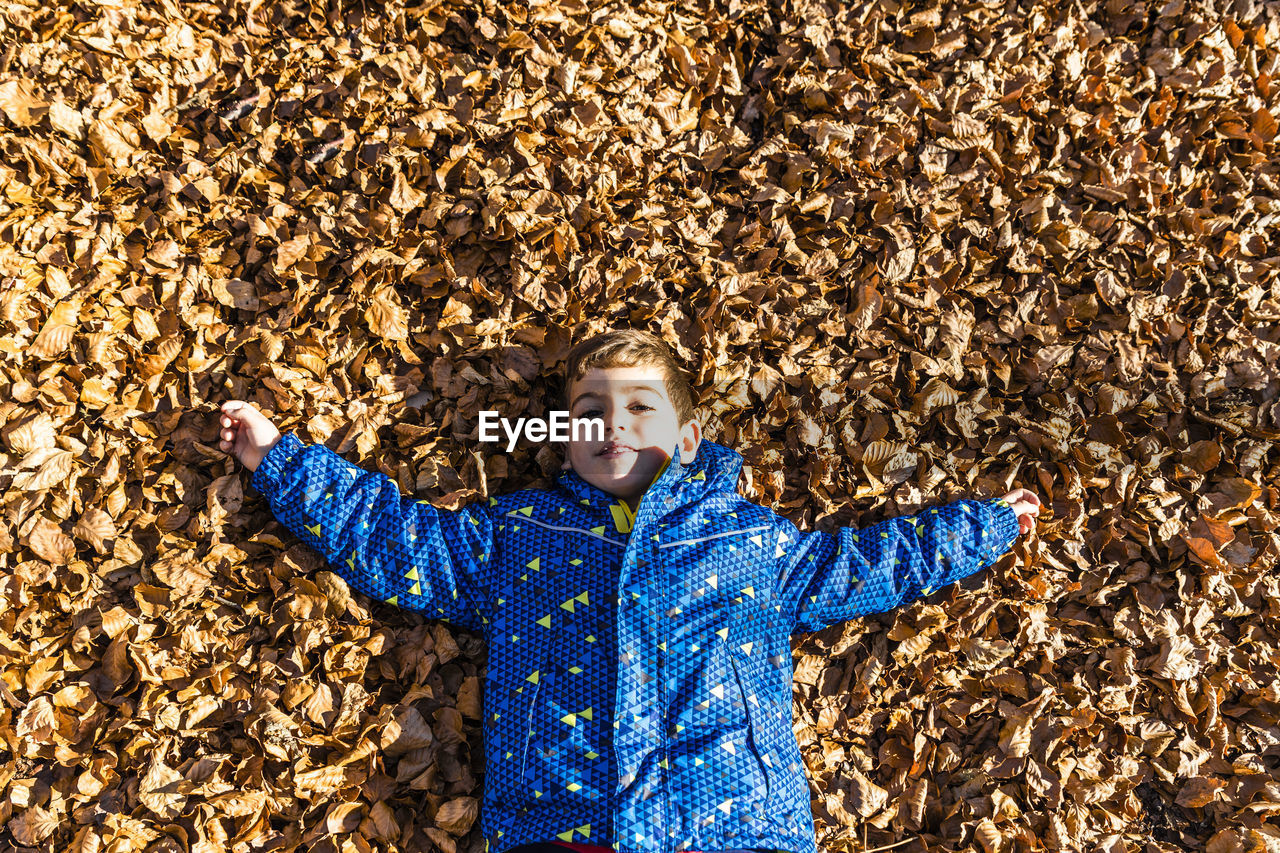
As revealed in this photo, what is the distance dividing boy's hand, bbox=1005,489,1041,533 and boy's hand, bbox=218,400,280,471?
250cm

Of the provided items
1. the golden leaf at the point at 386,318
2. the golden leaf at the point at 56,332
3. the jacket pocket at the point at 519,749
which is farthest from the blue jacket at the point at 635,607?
the golden leaf at the point at 56,332

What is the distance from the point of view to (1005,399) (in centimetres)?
295

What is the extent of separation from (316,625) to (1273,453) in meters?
3.44

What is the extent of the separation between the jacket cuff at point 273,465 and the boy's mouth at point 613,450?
98 cm

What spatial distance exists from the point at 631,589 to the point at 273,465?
1.19m

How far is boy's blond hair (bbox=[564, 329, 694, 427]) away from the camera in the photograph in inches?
102

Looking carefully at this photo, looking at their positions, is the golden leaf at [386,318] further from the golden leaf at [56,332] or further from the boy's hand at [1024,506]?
the boy's hand at [1024,506]

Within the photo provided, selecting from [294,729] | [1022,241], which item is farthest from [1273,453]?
[294,729]

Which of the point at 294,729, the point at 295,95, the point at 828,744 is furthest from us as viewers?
the point at 295,95

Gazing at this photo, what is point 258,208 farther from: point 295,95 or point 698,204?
point 698,204

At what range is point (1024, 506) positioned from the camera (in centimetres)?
275

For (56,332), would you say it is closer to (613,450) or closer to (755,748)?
(613,450)

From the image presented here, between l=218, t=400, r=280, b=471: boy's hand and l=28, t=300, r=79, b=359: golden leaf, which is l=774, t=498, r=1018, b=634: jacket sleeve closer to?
l=218, t=400, r=280, b=471: boy's hand

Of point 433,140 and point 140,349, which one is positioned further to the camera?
point 433,140
